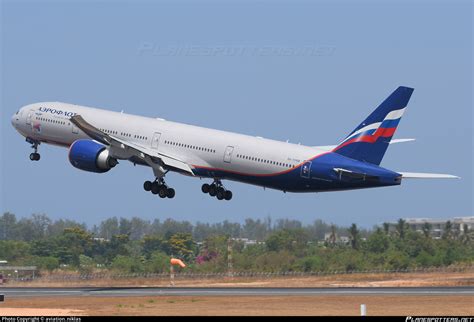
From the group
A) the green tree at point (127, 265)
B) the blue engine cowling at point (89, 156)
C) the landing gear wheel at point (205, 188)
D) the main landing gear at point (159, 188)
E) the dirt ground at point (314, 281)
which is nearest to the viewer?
the dirt ground at point (314, 281)

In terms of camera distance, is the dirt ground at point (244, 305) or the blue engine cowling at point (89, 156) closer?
the dirt ground at point (244, 305)

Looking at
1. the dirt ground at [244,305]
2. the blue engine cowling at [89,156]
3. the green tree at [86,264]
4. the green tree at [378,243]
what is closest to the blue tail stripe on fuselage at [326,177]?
the dirt ground at [244,305]

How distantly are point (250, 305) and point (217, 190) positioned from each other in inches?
1031

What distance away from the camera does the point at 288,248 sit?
418 ft

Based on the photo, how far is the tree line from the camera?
4562 inches

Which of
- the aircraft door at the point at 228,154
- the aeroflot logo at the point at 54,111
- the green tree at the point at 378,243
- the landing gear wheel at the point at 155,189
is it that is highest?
the aeroflot logo at the point at 54,111

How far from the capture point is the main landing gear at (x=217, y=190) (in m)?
95.4

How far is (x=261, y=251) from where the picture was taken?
4926 inches

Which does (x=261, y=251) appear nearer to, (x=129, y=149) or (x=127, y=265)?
(x=127, y=265)

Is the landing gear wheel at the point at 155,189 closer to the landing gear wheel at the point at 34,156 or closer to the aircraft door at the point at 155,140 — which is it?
the aircraft door at the point at 155,140

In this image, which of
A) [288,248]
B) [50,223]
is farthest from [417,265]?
[50,223]

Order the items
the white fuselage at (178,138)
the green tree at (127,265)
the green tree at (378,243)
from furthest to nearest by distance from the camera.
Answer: the green tree at (378,243) → the green tree at (127,265) → the white fuselage at (178,138)

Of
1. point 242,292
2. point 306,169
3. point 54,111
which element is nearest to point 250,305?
point 242,292

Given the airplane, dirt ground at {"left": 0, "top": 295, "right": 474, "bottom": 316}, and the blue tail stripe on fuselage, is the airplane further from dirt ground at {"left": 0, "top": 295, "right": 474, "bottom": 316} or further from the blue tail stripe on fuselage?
dirt ground at {"left": 0, "top": 295, "right": 474, "bottom": 316}
